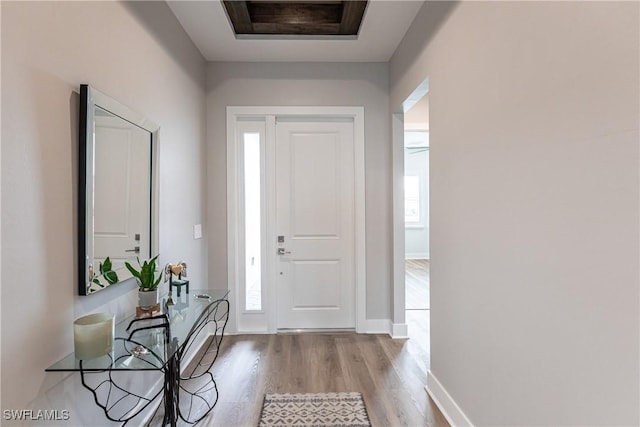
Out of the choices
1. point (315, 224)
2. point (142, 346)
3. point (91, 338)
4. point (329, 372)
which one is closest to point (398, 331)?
point (329, 372)

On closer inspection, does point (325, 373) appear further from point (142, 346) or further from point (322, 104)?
point (322, 104)

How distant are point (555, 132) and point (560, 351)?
2.44ft

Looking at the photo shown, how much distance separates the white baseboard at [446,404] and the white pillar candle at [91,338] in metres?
1.77

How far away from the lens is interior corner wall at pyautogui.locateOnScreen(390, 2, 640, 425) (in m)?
0.88

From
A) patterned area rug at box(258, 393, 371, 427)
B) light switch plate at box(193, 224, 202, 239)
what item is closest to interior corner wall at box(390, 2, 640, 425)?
patterned area rug at box(258, 393, 371, 427)

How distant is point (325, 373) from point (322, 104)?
241 cm

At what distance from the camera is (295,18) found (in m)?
2.61

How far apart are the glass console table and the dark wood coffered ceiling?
84.0 inches

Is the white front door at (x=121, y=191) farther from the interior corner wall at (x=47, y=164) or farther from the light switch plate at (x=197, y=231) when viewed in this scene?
the light switch plate at (x=197, y=231)

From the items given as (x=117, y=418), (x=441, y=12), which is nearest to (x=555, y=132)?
(x=441, y=12)

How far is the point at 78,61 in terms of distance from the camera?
138 cm

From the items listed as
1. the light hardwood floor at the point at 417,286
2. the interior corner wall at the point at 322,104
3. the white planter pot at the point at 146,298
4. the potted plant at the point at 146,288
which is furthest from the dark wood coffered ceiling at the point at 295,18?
the light hardwood floor at the point at 417,286

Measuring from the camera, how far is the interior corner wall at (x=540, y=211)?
88 cm

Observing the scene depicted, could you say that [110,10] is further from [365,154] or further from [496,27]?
[365,154]
